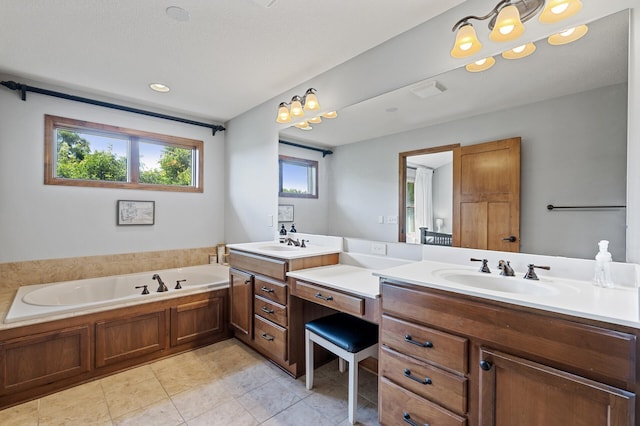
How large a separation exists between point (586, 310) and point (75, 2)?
292 cm

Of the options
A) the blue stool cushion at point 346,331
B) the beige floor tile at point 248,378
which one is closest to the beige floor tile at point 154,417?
the beige floor tile at point 248,378

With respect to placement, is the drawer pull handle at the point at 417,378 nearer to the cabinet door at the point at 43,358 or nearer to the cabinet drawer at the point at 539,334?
the cabinet drawer at the point at 539,334

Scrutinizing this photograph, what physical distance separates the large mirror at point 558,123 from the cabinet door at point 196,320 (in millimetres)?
2295

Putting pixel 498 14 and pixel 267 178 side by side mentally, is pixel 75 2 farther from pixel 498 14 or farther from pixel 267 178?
pixel 498 14

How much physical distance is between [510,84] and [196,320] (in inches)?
120

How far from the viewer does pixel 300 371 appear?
2221 mm

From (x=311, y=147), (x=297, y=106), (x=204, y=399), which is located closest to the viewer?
(x=204, y=399)

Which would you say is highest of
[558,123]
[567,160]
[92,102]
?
[92,102]

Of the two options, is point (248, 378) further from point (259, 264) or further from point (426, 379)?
point (426, 379)

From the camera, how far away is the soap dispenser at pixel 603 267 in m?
1.24

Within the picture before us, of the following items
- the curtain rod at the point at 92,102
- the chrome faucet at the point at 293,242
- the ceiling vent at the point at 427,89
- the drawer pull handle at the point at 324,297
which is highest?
the curtain rod at the point at 92,102

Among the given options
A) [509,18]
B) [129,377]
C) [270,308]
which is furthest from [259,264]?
[509,18]

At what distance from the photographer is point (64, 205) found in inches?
114

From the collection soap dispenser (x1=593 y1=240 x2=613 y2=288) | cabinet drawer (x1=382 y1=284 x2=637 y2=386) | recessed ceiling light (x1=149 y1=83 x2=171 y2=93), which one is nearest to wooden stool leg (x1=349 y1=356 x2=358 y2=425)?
cabinet drawer (x1=382 y1=284 x2=637 y2=386)
